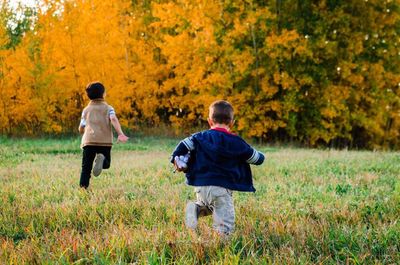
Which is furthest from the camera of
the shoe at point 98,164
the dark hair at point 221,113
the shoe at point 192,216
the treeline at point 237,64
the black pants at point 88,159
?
the treeline at point 237,64

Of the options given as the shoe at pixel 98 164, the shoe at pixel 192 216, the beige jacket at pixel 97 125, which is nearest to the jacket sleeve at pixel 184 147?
the shoe at pixel 192 216

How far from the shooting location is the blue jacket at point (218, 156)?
4551 millimetres

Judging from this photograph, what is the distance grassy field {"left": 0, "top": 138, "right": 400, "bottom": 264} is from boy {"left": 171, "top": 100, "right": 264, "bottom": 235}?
20 cm

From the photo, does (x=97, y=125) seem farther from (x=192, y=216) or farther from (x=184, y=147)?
(x=192, y=216)

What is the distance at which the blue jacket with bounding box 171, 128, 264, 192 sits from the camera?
179 inches

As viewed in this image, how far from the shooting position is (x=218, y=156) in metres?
4.56

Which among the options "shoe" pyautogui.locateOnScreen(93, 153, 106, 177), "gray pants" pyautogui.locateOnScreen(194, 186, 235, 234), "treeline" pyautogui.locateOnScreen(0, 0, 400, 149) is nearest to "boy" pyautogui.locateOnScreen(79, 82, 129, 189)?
"shoe" pyautogui.locateOnScreen(93, 153, 106, 177)

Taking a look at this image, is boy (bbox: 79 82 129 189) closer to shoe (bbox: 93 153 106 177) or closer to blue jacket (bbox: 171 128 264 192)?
shoe (bbox: 93 153 106 177)

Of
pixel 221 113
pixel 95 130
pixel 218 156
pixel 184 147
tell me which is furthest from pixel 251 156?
pixel 95 130

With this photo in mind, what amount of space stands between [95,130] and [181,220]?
3036 millimetres

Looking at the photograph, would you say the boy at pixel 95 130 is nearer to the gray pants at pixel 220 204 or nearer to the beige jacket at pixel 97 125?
the beige jacket at pixel 97 125

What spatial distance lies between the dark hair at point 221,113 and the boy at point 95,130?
10.8 feet

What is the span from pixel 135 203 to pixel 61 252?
2.27 metres

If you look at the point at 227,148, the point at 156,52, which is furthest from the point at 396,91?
the point at 227,148
